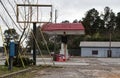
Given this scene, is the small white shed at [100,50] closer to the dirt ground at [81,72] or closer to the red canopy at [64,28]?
the red canopy at [64,28]

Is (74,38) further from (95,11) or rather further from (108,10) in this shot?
(108,10)

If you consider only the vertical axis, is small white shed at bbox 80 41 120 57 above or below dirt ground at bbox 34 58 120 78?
below

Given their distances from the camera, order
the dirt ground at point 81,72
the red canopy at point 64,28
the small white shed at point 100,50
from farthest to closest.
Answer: the small white shed at point 100,50 < the red canopy at point 64,28 < the dirt ground at point 81,72

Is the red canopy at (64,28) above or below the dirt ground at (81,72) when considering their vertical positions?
above

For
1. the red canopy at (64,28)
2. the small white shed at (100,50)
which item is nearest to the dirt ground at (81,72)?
the red canopy at (64,28)

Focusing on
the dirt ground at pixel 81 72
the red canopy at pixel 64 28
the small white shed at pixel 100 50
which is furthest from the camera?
the small white shed at pixel 100 50

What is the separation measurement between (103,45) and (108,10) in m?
78.7

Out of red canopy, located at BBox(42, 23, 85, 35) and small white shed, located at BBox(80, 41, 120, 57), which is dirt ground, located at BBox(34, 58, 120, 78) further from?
small white shed, located at BBox(80, 41, 120, 57)

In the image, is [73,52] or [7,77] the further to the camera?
[73,52]

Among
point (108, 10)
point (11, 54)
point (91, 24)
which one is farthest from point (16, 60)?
point (108, 10)

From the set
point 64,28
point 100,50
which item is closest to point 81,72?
point 64,28

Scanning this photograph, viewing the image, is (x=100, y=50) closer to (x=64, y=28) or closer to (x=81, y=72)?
(x=64, y=28)

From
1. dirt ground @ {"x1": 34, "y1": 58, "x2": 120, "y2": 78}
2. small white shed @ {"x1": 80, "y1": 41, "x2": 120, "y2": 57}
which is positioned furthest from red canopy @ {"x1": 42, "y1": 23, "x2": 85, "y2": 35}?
small white shed @ {"x1": 80, "y1": 41, "x2": 120, "y2": 57}

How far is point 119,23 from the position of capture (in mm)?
163500
